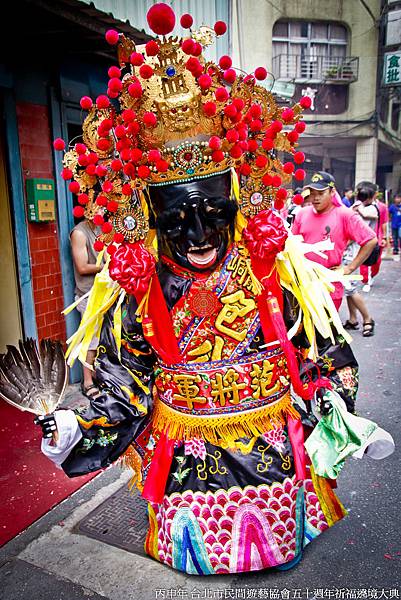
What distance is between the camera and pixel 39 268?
14.3 ft

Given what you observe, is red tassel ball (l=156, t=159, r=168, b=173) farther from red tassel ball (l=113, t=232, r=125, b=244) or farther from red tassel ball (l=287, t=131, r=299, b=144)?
red tassel ball (l=287, t=131, r=299, b=144)

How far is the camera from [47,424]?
73.2 inches

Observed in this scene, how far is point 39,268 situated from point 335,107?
18.7 meters

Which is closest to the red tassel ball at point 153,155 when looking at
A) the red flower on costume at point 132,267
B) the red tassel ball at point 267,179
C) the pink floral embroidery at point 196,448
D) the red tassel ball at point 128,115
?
the red tassel ball at point 128,115

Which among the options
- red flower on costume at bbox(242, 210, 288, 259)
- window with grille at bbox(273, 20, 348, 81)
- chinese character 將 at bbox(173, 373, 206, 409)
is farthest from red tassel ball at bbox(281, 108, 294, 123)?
window with grille at bbox(273, 20, 348, 81)

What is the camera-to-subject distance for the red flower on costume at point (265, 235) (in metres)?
1.96

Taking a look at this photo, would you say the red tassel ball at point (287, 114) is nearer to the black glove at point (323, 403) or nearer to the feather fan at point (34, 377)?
the black glove at point (323, 403)

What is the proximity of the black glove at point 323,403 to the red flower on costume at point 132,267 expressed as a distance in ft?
2.87

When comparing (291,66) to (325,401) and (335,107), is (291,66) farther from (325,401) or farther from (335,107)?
(325,401)

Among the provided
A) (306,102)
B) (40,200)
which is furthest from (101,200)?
(40,200)

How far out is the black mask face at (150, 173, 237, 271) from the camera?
1.89 meters

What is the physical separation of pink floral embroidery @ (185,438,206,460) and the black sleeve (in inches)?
9.2

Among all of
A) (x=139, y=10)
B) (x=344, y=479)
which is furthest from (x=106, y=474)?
(x=139, y=10)

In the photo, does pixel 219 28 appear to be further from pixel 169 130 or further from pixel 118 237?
pixel 118 237
